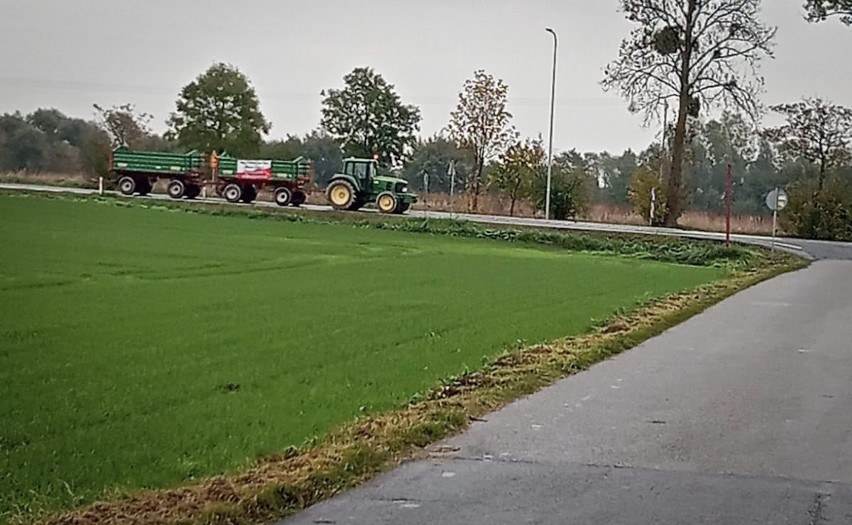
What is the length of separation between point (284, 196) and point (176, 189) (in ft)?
15.2

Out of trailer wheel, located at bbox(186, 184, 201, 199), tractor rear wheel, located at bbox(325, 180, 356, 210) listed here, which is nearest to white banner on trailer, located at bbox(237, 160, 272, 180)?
trailer wheel, located at bbox(186, 184, 201, 199)

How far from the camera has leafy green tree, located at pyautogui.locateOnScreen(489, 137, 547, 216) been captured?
6228cm

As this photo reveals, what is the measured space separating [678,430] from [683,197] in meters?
47.6

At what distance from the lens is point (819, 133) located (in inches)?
2355

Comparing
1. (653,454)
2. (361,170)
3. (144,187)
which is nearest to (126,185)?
(144,187)

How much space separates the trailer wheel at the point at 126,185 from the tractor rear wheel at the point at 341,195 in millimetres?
7895

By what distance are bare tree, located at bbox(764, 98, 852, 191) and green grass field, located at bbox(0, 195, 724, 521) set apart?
31.3 metres

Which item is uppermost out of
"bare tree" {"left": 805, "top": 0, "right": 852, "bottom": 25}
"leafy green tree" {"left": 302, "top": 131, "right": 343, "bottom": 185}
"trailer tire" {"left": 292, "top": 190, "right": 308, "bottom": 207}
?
"bare tree" {"left": 805, "top": 0, "right": 852, "bottom": 25}

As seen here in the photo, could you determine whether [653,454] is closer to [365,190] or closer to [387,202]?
[387,202]

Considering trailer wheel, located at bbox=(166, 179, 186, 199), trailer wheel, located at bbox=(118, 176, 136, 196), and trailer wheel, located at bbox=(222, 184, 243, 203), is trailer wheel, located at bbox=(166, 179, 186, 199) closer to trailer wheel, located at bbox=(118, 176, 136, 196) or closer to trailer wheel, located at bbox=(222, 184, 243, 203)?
trailer wheel, located at bbox=(222, 184, 243, 203)

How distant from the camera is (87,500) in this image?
258 inches

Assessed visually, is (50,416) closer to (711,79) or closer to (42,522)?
(42,522)

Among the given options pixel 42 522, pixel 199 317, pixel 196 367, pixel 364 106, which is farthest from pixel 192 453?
pixel 364 106

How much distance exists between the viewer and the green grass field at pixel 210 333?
26.3 ft
